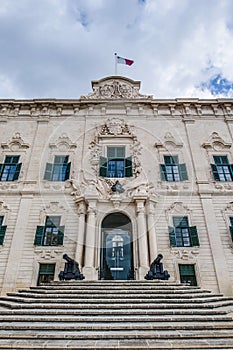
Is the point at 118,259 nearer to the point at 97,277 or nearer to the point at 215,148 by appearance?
the point at 97,277

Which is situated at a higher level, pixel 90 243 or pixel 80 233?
pixel 80 233

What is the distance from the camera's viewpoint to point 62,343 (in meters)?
3.45

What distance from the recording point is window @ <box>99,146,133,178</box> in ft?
45.3

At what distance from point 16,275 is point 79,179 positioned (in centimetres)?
615

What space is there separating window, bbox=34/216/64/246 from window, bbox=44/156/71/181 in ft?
8.78

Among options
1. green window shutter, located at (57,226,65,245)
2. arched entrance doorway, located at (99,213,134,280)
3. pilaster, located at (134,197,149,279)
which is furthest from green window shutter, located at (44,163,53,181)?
pilaster, located at (134,197,149,279)

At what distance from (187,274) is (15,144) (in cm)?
1372

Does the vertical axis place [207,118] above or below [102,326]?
above

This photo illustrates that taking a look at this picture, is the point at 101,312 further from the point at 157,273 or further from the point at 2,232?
the point at 2,232

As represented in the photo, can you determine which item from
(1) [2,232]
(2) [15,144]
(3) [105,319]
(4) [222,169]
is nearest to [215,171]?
(4) [222,169]

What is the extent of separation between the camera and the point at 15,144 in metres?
15.1

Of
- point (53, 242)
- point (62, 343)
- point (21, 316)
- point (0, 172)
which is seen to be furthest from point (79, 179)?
point (62, 343)

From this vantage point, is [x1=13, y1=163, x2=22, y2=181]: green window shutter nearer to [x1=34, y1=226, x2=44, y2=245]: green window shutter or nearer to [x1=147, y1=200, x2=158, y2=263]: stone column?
[x1=34, y1=226, x2=44, y2=245]: green window shutter

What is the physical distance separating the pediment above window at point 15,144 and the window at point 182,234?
36.5ft
